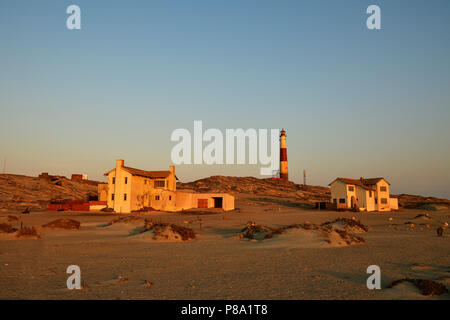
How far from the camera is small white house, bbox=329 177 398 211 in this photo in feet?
182

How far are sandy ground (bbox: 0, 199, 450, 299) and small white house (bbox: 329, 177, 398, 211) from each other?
1448 inches

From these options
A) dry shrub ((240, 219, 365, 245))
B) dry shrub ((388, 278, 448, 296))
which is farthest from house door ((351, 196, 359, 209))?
dry shrub ((388, 278, 448, 296))

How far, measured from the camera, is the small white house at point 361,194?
55.5 metres

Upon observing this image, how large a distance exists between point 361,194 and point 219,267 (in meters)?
49.9

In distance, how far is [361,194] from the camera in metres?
56.0

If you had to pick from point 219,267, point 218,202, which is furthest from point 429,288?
point 218,202

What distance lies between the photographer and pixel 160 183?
5500 cm

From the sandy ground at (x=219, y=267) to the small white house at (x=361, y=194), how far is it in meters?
36.8

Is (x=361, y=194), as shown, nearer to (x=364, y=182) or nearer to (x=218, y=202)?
(x=364, y=182)

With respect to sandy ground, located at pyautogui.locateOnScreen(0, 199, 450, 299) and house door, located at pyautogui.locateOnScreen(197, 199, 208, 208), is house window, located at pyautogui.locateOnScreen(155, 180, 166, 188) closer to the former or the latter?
house door, located at pyautogui.locateOnScreen(197, 199, 208, 208)

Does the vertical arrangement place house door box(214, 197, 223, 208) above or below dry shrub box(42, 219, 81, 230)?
above
